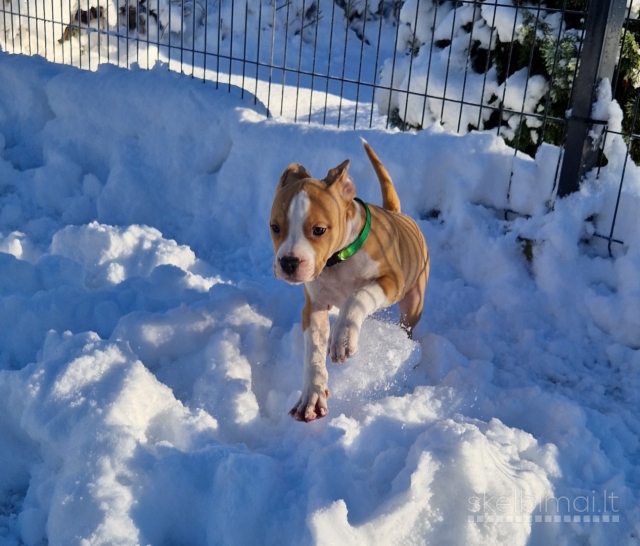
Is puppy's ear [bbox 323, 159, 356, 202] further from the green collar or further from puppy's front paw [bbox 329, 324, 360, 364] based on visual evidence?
puppy's front paw [bbox 329, 324, 360, 364]

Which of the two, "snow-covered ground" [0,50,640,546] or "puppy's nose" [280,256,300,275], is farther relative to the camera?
"puppy's nose" [280,256,300,275]

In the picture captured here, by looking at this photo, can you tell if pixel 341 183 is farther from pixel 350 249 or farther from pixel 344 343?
pixel 344 343

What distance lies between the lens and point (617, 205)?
4.43 m

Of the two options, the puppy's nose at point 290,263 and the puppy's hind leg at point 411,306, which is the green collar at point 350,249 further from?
the puppy's hind leg at point 411,306

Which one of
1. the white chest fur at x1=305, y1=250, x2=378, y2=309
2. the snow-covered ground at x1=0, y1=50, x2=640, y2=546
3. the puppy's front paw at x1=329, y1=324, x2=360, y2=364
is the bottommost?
the snow-covered ground at x1=0, y1=50, x2=640, y2=546

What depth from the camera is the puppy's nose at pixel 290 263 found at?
9.51ft

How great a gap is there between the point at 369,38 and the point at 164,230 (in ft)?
→ 27.0

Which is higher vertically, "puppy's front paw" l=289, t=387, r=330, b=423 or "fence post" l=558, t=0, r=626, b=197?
"fence post" l=558, t=0, r=626, b=197

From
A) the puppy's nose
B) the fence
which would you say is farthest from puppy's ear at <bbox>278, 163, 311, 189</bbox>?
the fence

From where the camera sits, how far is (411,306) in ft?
13.0

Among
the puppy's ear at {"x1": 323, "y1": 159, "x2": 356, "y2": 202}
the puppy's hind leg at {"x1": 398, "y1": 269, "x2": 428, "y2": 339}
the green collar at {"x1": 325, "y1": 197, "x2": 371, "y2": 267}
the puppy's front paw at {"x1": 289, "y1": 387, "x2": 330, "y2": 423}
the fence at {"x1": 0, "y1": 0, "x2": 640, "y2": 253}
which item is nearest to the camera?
the puppy's front paw at {"x1": 289, "y1": 387, "x2": 330, "y2": 423}

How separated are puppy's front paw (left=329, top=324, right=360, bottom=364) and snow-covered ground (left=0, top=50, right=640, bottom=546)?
252 millimetres

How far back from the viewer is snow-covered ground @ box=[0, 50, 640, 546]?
104 inches

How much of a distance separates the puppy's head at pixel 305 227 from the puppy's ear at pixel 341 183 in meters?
0.01
